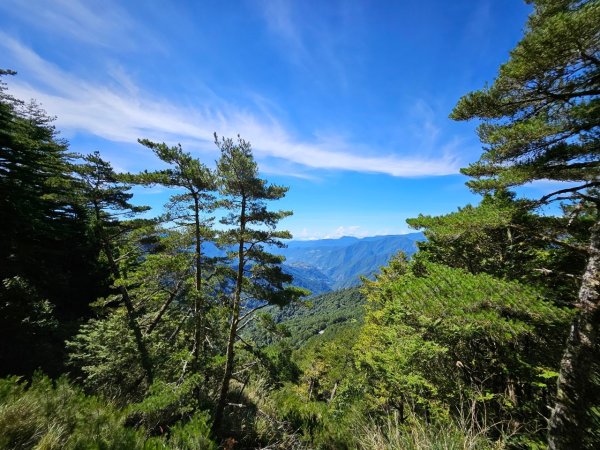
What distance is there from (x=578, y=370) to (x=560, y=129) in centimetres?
411

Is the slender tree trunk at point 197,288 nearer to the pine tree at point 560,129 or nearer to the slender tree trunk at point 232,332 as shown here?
the slender tree trunk at point 232,332

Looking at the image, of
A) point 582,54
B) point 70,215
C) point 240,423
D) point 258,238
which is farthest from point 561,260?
point 70,215

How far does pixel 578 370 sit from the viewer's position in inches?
173

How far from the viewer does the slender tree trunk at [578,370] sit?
169 inches

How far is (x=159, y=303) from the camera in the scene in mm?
15977

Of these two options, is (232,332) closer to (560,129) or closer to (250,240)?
(250,240)

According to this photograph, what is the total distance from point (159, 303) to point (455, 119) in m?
16.5

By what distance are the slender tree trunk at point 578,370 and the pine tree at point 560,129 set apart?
0.04ft

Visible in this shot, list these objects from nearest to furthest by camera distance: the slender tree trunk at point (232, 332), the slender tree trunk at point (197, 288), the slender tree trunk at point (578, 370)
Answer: the slender tree trunk at point (578, 370), the slender tree trunk at point (232, 332), the slender tree trunk at point (197, 288)

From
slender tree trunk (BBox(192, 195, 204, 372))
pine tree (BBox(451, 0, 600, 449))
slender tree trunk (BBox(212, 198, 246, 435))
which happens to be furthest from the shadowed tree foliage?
pine tree (BBox(451, 0, 600, 449))

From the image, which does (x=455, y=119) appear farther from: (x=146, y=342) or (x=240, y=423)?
(x=146, y=342)

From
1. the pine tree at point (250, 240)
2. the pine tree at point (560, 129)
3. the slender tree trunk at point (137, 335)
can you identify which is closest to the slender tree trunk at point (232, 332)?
the pine tree at point (250, 240)

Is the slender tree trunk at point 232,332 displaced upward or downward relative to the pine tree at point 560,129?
downward

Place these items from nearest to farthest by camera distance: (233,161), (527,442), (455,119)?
(527,442) < (455,119) < (233,161)
